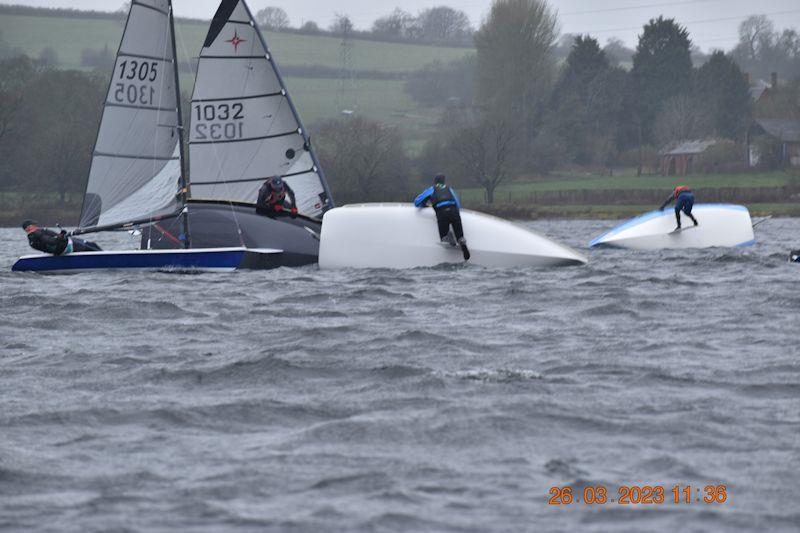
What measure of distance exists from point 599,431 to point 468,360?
10.2 feet

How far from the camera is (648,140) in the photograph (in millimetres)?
106938

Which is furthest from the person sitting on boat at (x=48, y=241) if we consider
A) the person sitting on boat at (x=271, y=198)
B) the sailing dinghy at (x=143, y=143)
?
the person sitting on boat at (x=271, y=198)

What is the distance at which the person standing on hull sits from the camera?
21000 millimetres

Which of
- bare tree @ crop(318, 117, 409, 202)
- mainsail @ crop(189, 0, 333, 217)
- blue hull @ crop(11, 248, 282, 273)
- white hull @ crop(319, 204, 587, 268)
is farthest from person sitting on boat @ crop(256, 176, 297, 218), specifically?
bare tree @ crop(318, 117, 409, 202)

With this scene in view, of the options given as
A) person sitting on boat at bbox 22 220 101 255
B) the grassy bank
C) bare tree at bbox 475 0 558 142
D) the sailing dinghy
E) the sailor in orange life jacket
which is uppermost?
bare tree at bbox 475 0 558 142

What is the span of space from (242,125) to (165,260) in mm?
5091

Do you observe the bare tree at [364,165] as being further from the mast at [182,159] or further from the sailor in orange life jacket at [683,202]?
the mast at [182,159]

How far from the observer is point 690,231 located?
87.8 feet

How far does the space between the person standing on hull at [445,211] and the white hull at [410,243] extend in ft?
0.70

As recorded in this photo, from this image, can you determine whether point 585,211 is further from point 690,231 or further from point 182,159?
point 182,159

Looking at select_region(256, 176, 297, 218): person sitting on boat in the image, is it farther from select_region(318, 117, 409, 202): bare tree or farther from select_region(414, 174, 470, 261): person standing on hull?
select_region(318, 117, 409, 202): bare tree

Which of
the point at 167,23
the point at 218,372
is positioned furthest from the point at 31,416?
the point at 167,23

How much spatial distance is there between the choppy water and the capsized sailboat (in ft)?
27.9

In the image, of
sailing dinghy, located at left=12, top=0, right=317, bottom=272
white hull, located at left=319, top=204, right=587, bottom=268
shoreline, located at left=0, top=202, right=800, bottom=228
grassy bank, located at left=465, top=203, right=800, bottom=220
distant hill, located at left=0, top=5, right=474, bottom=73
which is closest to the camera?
white hull, located at left=319, top=204, right=587, bottom=268
